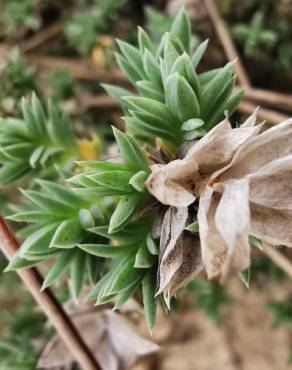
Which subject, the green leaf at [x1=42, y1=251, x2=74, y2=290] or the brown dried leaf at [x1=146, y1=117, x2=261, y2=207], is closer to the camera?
the brown dried leaf at [x1=146, y1=117, x2=261, y2=207]

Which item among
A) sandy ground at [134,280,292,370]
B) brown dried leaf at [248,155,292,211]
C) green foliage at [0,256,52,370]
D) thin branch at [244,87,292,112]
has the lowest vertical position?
sandy ground at [134,280,292,370]

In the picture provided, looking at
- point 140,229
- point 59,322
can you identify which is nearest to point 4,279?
point 59,322

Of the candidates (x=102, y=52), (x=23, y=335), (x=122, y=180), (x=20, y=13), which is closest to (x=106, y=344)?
(x=23, y=335)

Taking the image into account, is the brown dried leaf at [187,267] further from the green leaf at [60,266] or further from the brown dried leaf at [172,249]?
the green leaf at [60,266]

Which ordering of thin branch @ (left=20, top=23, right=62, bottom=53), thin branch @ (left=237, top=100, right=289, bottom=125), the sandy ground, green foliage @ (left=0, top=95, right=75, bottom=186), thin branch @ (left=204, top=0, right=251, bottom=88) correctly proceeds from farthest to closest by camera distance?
1. the sandy ground
2. thin branch @ (left=20, top=23, right=62, bottom=53)
3. thin branch @ (left=204, top=0, right=251, bottom=88)
4. thin branch @ (left=237, top=100, right=289, bottom=125)
5. green foliage @ (left=0, top=95, right=75, bottom=186)

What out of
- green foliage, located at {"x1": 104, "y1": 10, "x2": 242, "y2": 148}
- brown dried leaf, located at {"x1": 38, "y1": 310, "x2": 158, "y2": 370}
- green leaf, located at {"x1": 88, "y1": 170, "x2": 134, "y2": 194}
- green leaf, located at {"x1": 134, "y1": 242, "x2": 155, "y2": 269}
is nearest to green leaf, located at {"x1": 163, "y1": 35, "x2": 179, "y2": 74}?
green foliage, located at {"x1": 104, "y1": 10, "x2": 242, "y2": 148}

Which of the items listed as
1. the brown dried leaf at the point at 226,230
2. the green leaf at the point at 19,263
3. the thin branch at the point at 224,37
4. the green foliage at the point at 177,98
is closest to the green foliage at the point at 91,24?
the thin branch at the point at 224,37

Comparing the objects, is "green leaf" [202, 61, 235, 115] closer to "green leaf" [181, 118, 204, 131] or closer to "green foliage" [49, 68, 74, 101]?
"green leaf" [181, 118, 204, 131]
